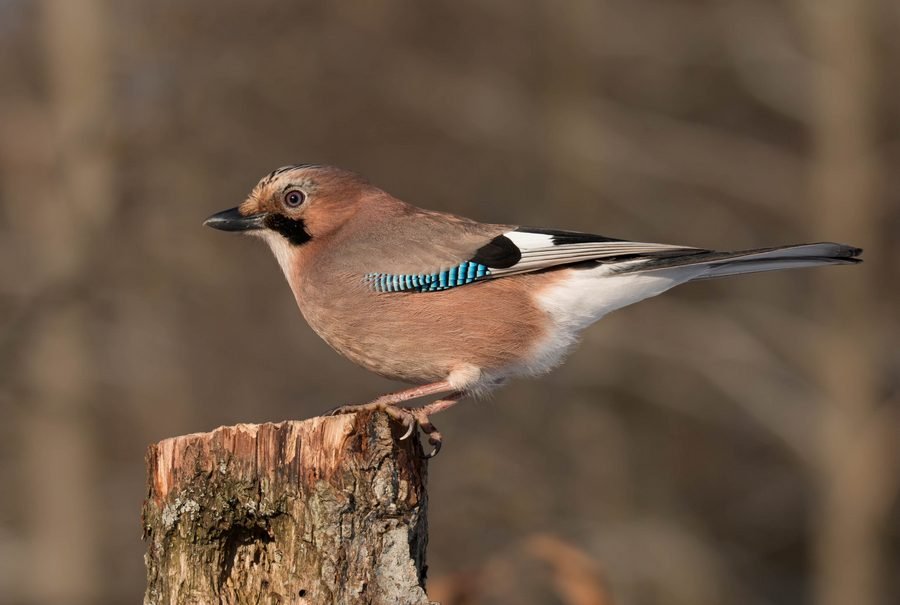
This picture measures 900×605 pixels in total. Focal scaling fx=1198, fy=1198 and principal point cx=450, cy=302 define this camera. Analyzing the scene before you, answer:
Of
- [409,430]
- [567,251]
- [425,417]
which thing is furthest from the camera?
[567,251]

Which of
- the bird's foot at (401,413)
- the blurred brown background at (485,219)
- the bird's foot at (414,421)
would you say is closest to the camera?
the bird's foot at (401,413)

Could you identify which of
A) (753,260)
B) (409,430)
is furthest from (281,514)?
(753,260)

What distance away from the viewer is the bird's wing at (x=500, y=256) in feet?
24.1

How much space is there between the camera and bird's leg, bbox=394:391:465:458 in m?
5.71

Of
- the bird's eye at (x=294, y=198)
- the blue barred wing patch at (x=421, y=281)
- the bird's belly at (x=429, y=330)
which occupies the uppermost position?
the bird's eye at (x=294, y=198)

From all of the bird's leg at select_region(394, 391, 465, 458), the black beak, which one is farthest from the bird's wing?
the black beak

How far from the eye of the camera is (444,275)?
7.39 m

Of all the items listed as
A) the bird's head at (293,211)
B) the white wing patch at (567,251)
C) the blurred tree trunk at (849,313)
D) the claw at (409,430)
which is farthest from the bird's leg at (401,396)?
the blurred tree trunk at (849,313)

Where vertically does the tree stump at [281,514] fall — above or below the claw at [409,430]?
below

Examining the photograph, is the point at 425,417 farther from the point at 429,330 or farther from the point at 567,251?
the point at 567,251

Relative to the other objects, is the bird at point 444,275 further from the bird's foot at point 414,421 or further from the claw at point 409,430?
the claw at point 409,430

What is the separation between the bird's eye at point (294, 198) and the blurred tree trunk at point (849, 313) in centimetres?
1037

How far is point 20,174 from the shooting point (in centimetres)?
1661

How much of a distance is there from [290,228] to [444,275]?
122cm
